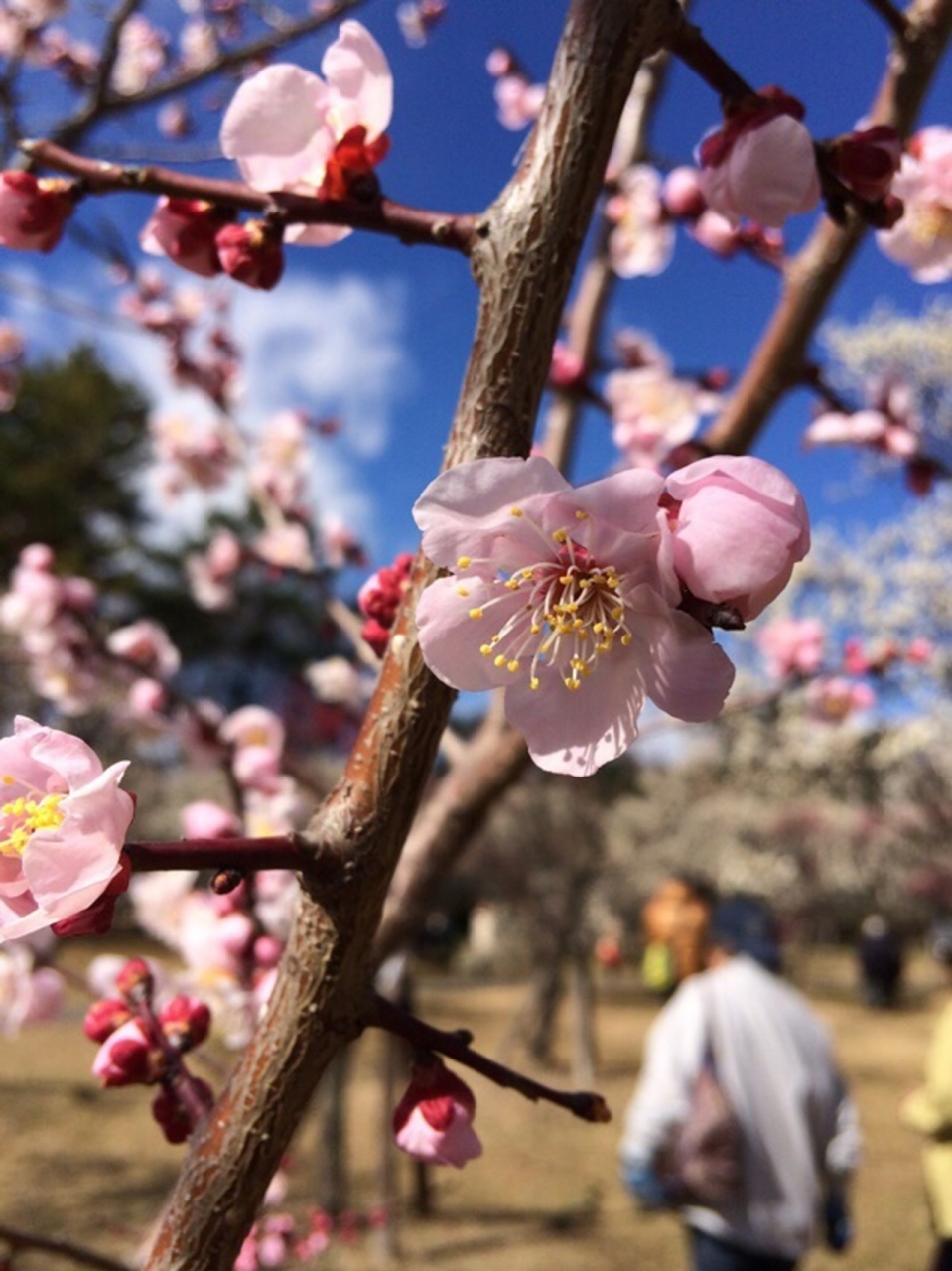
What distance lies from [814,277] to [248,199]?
1.00 m

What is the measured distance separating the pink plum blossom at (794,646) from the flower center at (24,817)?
249cm

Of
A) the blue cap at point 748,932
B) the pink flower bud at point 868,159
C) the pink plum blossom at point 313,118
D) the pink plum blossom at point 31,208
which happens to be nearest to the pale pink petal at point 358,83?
the pink plum blossom at point 313,118

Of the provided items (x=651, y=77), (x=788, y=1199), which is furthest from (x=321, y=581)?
(x=788, y=1199)

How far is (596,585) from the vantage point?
2.06 ft

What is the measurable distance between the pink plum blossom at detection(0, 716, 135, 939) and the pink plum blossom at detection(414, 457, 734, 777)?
0.19 m

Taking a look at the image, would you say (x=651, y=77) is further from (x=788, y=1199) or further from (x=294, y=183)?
(x=788, y=1199)

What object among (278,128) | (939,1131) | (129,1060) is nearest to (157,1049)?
(129,1060)

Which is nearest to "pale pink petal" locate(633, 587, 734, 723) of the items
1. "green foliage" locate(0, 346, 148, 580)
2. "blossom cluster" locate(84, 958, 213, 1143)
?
"blossom cluster" locate(84, 958, 213, 1143)

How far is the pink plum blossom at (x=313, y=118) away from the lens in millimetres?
786

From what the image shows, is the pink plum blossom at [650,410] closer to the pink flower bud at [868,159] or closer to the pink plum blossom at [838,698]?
the pink flower bud at [868,159]

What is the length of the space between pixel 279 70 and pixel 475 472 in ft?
1.49

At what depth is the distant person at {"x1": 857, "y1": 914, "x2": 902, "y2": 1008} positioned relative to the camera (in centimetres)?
1427

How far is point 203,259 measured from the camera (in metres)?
0.80

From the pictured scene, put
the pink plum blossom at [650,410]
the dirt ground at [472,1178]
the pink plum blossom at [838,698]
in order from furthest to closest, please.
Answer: the dirt ground at [472,1178]
the pink plum blossom at [838,698]
the pink plum blossom at [650,410]
